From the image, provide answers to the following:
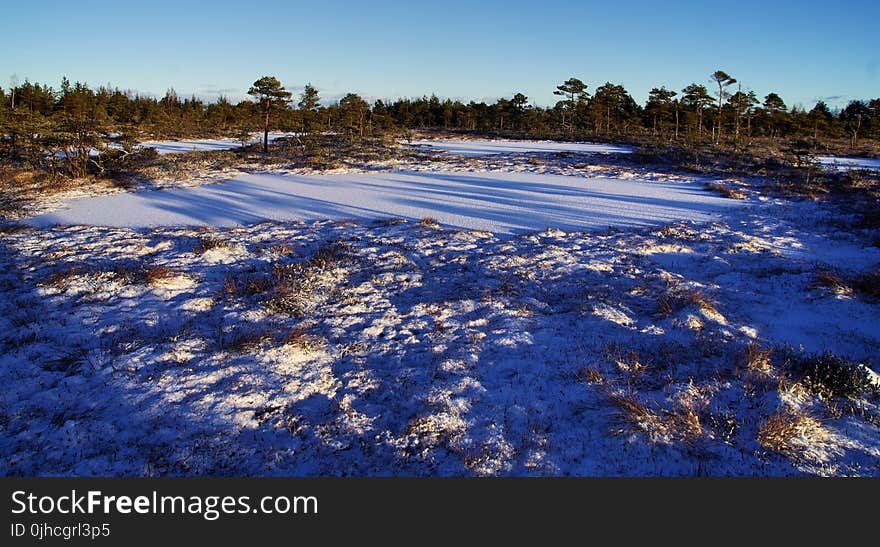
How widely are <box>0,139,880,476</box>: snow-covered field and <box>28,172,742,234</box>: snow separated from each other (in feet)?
3.94

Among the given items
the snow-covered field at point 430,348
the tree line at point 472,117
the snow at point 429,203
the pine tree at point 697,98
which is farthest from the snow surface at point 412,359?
the pine tree at point 697,98

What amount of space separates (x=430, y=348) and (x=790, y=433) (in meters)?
3.64

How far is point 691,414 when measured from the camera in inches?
159

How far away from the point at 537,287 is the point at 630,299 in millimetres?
1479

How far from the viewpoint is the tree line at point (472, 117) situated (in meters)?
28.4

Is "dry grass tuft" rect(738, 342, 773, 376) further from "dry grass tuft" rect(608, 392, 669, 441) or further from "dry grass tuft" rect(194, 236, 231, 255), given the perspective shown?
"dry grass tuft" rect(194, 236, 231, 255)

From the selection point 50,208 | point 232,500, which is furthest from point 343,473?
point 50,208

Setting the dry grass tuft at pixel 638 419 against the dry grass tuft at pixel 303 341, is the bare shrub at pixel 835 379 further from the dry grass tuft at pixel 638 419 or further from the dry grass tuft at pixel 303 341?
the dry grass tuft at pixel 303 341

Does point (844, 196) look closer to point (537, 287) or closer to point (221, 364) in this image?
point (537, 287)

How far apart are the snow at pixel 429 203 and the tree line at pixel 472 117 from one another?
364 inches

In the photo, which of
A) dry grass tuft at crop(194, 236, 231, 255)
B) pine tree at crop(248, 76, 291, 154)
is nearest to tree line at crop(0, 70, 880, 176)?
pine tree at crop(248, 76, 291, 154)

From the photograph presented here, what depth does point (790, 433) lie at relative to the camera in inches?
150

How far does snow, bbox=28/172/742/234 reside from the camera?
40.8ft

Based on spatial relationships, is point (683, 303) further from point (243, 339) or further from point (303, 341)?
point (243, 339)
